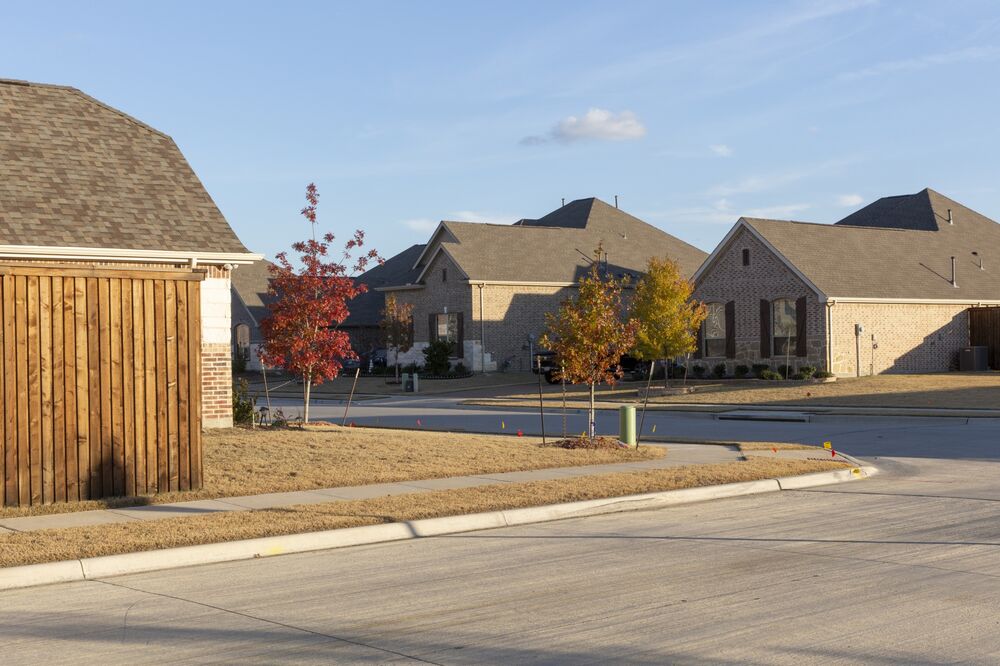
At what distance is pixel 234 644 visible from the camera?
24.8 feet

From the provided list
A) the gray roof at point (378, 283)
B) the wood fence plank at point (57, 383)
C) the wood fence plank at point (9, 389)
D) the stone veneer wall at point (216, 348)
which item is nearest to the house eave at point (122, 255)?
the stone veneer wall at point (216, 348)

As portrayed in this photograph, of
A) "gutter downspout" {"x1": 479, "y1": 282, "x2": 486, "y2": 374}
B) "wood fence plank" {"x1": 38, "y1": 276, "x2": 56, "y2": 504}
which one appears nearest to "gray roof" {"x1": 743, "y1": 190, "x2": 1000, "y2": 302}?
"gutter downspout" {"x1": 479, "y1": 282, "x2": 486, "y2": 374}

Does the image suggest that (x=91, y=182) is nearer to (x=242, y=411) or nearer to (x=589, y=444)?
(x=242, y=411)

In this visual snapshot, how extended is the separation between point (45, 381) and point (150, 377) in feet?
4.09

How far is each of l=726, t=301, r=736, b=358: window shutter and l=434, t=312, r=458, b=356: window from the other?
13.9 m

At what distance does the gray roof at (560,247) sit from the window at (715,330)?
9681mm

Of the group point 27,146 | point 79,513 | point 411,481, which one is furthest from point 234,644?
point 27,146

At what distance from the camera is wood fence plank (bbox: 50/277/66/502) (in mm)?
13383

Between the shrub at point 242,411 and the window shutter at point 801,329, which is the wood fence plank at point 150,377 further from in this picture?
the window shutter at point 801,329

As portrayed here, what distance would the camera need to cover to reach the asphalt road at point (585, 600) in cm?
729

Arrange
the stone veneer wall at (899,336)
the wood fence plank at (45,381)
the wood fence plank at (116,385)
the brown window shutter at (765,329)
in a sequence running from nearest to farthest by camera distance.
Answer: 1. the wood fence plank at (45,381)
2. the wood fence plank at (116,385)
3. the stone veneer wall at (899,336)
4. the brown window shutter at (765,329)

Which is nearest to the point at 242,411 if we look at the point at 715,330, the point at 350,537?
the point at 350,537

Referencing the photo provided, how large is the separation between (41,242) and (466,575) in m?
12.9

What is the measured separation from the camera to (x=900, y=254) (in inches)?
1902
